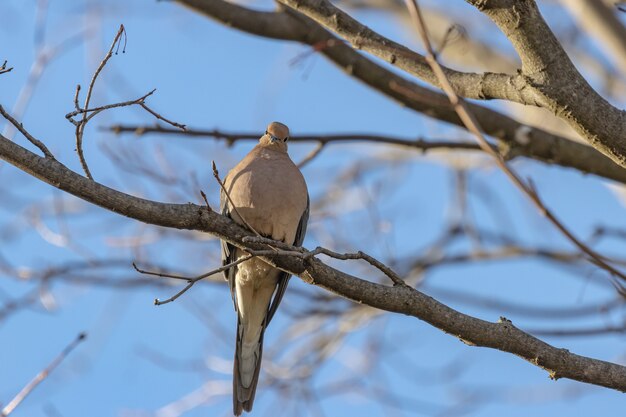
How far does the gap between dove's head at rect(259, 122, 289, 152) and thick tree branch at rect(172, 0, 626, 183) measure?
60cm

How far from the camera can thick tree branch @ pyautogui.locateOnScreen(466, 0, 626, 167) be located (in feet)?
11.7

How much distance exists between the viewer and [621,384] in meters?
3.68

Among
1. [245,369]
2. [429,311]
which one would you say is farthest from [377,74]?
[429,311]

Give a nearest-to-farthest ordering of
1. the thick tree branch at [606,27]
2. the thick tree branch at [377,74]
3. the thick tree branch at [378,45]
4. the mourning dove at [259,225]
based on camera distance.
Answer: the thick tree branch at [378,45] < the mourning dove at [259,225] < the thick tree branch at [377,74] < the thick tree branch at [606,27]

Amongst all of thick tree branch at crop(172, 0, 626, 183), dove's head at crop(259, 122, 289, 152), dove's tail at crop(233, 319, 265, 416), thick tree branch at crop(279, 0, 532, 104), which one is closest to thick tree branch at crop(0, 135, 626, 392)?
thick tree branch at crop(279, 0, 532, 104)

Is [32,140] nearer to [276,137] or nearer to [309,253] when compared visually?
[309,253]

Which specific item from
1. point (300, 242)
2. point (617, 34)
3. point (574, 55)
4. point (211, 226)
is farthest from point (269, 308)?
point (574, 55)

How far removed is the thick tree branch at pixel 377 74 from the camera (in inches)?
227

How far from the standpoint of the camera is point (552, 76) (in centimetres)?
363

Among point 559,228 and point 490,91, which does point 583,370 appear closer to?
point 490,91

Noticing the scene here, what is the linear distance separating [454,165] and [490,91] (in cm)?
450

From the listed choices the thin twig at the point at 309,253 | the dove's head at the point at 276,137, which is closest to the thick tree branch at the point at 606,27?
the dove's head at the point at 276,137

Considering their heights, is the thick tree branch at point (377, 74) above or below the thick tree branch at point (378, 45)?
above

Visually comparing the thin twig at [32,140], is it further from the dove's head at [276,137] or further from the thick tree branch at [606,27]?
the thick tree branch at [606,27]
